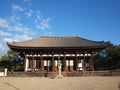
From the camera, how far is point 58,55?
27.2 meters

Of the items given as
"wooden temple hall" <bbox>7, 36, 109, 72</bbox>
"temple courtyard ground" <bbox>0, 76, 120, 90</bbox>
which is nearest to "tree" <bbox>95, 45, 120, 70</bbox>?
"wooden temple hall" <bbox>7, 36, 109, 72</bbox>

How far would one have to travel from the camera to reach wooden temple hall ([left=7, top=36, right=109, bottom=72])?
84.8 ft

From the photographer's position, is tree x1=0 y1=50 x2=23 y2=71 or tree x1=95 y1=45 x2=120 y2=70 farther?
tree x1=0 y1=50 x2=23 y2=71

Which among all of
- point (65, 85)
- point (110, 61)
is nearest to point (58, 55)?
point (65, 85)

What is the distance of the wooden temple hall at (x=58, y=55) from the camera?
25.9m

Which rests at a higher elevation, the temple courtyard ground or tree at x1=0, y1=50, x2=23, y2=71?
tree at x1=0, y1=50, x2=23, y2=71

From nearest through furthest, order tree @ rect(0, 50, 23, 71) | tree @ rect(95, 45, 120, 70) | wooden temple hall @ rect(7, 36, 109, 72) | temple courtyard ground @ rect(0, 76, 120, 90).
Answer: temple courtyard ground @ rect(0, 76, 120, 90) → wooden temple hall @ rect(7, 36, 109, 72) → tree @ rect(95, 45, 120, 70) → tree @ rect(0, 50, 23, 71)

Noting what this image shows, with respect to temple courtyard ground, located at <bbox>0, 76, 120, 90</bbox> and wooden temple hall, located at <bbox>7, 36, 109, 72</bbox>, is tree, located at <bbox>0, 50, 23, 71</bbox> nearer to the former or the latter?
wooden temple hall, located at <bbox>7, 36, 109, 72</bbox>

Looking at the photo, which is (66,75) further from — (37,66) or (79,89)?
(79,89)

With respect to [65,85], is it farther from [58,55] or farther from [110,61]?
[110,61]

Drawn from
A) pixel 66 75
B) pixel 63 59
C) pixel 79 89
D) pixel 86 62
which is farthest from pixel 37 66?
pixel 79 89

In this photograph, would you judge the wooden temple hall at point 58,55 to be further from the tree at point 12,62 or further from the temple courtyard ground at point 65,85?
the tree at point 12,62

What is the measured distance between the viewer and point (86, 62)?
1121 inches

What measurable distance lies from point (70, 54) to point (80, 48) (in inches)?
89.5
